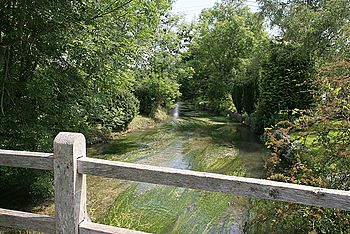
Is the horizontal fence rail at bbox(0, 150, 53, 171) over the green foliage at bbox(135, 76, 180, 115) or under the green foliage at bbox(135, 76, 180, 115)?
under

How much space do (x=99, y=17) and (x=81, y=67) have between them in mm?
977

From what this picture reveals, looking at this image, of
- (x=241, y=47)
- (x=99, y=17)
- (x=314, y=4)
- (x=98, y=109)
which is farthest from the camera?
(x=241, y=47)

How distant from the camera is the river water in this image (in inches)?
191

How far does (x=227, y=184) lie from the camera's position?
5.75ft

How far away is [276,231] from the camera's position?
170 inches

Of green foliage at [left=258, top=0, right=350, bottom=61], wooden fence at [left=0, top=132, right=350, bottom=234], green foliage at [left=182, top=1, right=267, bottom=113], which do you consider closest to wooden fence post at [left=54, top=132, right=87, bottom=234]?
wooden fence at [left=0, top=132, right=350, bottom=234]

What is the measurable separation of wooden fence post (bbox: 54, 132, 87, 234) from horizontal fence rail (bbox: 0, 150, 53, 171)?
9cm

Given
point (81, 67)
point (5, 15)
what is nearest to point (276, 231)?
point (81, 67)

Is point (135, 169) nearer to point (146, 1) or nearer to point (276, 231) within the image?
point (276, 231)

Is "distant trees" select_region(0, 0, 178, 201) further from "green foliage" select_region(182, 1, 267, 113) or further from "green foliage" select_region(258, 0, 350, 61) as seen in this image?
"green foliage" select_region(182, 1, 267, 113)

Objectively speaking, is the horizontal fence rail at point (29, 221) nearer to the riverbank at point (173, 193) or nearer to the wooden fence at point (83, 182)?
the wooden fence at point (83, 182)

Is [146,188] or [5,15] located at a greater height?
[5,15]

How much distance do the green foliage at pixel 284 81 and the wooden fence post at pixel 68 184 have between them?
9.78m

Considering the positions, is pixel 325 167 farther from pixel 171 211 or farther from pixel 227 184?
pixel 227 184
